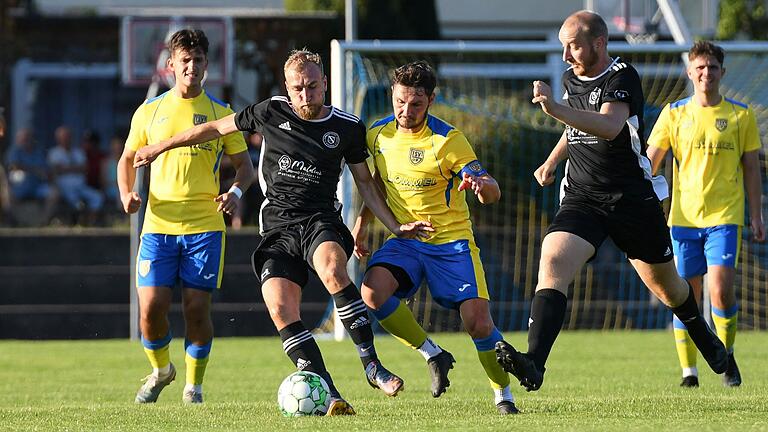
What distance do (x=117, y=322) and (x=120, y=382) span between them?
5.95 metres

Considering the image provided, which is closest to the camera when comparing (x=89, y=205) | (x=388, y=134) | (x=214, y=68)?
(x=388, y=134)

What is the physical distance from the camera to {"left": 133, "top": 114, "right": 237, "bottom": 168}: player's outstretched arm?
8406mm

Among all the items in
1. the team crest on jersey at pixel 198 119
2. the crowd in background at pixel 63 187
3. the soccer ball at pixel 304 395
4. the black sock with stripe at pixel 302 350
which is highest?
the team crest on jersey at pixel 198 119

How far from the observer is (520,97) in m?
19.2

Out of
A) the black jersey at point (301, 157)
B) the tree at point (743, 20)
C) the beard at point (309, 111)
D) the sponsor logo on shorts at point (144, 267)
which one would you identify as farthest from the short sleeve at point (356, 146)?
the tree at point (743, 20)

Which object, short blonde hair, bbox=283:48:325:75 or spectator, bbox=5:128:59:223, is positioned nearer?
short blonde hair, bbox=283:48:325:75

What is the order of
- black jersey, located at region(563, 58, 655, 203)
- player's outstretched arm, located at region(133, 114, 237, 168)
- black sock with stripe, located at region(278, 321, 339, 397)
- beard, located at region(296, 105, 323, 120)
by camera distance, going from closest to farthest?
black sock with stripe, located at region(278, 321, 339, 397) → black jersey, located at region(563, 58, 655, 203) → beard, located at region(296, 105, 323, 120) → player's outstretched arm, located at region(133, 114, 237, 168)

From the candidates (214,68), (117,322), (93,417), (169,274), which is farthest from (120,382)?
(214,68)

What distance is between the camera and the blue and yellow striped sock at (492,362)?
26.1 ft

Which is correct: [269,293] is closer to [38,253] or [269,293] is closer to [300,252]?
[300,252]

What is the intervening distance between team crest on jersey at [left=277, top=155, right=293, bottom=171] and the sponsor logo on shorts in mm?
1438

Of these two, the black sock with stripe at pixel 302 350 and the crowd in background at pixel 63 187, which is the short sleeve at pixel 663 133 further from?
the crowd in background at pixel 63 187

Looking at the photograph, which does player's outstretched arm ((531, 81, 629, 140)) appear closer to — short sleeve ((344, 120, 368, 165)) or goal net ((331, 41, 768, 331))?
short sleeve ((344, 120, 368, 165))

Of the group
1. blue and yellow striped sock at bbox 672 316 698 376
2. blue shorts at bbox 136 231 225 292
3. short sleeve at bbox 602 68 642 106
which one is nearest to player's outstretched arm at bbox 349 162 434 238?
short sleeve at bbox 602 68 642 106
